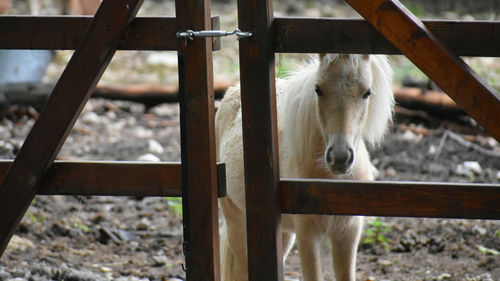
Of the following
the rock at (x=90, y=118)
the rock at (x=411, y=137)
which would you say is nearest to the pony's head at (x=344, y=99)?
the rock at (x=411, y=137)

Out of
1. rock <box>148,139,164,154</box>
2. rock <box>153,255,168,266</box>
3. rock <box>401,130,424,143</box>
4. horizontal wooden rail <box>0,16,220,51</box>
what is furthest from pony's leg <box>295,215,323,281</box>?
rock <box>401,130,424,143</box>

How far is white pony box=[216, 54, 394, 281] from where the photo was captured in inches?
140

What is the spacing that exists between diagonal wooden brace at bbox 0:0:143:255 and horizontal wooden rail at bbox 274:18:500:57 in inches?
27.2

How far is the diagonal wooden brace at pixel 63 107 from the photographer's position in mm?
2912

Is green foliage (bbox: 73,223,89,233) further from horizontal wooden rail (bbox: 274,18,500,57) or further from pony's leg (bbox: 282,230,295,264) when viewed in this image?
horizontal wooden rail (bbox: 274,18,500,57)

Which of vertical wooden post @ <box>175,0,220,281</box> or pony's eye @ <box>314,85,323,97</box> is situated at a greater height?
pony's eye @ <box>314,85,323,97</box>

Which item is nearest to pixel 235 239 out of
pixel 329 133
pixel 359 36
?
pixel 329 133

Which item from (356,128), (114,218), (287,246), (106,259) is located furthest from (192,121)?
(114,218)

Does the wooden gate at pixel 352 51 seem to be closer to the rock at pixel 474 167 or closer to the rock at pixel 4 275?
the rock at pixel 4 275

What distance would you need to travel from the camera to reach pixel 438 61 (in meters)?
2.62

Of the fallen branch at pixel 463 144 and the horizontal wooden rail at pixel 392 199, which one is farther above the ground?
the fallen branch at pixel 463 144

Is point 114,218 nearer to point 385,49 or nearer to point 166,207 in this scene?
point 166,207

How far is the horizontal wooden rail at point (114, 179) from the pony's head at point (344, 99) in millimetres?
751

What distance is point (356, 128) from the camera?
3.65 m
